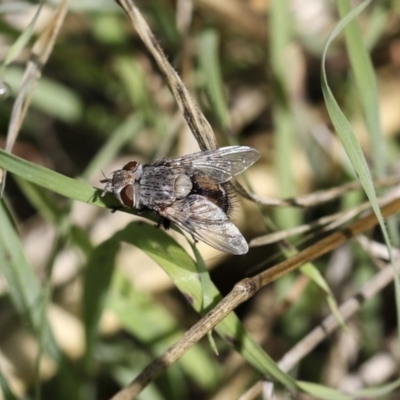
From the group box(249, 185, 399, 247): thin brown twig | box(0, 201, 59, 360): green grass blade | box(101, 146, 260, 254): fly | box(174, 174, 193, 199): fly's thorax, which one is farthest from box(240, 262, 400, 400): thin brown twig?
box(0, 201, 59, 360): green grass blade

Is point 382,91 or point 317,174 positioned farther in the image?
point 382,91

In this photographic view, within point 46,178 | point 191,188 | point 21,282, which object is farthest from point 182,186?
point 21,282

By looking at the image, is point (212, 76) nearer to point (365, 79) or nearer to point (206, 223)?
point (365, 79)

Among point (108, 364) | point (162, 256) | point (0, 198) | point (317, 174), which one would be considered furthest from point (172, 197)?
point (317, 174)

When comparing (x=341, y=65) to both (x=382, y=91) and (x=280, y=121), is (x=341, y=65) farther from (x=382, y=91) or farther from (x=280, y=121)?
(x=280, y=121)

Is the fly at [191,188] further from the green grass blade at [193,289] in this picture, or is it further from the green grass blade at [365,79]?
the green grass blade at [365,79]

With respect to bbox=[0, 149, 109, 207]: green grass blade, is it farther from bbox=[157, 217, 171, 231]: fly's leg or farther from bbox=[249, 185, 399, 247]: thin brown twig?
bbox=[249, 185, 399, 247]: thin brown twig

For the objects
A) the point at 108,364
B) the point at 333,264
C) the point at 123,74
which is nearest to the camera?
the point at 108,364
